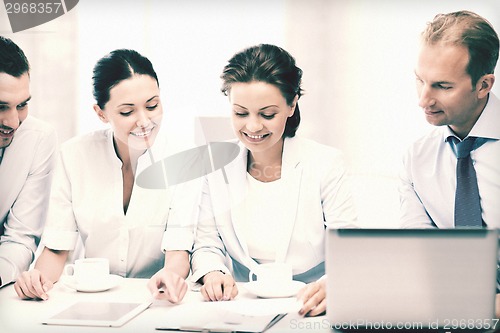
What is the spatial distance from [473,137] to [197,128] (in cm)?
110

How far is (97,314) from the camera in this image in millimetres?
1706

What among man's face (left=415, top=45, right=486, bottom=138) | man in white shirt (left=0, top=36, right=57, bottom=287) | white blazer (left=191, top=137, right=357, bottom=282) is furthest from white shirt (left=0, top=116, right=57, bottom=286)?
man's face (left=415, top=45, right=486, bottom=138)

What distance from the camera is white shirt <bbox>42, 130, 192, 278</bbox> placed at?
7.73 feet

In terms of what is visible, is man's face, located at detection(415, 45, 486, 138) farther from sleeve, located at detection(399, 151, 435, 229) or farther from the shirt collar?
sleeve, located at detection(399, 151, 435, 229)

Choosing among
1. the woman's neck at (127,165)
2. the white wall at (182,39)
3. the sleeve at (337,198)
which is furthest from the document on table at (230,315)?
the white wall at (182,39)

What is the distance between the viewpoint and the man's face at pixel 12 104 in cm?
248

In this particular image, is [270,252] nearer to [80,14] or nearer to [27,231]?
[27,231]

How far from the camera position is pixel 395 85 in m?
2.42

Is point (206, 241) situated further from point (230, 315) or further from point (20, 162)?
point (20, 162)

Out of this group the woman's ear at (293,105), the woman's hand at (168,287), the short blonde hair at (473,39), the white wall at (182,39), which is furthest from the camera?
the white wall at (182,39)

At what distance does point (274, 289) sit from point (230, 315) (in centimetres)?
22

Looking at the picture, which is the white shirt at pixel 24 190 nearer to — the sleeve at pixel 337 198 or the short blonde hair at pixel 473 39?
the sleeve at pixel 337 198

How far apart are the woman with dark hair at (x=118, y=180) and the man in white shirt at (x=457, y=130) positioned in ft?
3.33

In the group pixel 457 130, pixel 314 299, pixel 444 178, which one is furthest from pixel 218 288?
pixel 457 130
